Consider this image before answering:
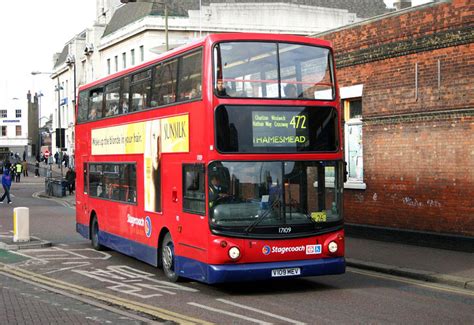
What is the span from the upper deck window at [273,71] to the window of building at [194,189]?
133 cm

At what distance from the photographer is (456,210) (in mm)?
16203

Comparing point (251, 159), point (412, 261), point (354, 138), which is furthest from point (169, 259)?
point (354, 138)

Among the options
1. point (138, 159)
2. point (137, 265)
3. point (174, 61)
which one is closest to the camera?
point (174, 61)

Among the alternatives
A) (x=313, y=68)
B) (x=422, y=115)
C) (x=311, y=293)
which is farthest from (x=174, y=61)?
(x=422, y=115)

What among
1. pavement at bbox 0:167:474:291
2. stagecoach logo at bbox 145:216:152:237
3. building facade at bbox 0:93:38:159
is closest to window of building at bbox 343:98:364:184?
pavement at bbox 0:167:474:291

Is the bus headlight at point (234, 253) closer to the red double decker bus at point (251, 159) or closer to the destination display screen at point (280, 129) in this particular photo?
the red double decker bus at point (251, 159)

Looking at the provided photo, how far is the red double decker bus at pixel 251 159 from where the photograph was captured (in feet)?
37.3

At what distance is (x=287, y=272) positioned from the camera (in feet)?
37.8

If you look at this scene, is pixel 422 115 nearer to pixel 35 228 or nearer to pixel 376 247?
pixel 376 247

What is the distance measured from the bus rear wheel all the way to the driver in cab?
2.06 m

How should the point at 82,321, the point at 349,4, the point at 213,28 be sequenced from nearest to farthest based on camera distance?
1. the point at 82,321
2. the point at 213,28
3. the point at 349,4

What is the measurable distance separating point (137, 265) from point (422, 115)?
721cm

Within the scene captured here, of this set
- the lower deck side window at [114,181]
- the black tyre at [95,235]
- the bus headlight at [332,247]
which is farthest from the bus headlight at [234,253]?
the black tyre at [95,235]

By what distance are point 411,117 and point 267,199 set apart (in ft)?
23.8
